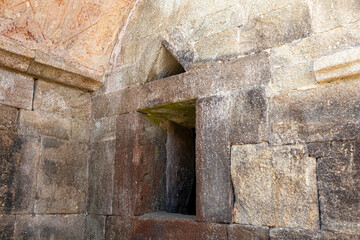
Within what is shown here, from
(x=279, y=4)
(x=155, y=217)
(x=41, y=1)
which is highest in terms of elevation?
(x=41, y=1)

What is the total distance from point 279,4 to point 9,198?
124 inches

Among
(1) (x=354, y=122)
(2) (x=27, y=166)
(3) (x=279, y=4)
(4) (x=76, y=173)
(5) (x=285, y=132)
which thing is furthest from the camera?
(4) (x=76, y=173)

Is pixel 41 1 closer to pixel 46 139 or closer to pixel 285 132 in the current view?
pixel 46 139

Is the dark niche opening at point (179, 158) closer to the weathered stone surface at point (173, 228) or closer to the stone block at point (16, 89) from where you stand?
the weathered stone surface at point (173, 228)

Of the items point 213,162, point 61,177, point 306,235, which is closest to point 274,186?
point 306,235

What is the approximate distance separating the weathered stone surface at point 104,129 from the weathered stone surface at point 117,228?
90cm

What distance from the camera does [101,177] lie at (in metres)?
4.02

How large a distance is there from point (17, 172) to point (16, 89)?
88cm

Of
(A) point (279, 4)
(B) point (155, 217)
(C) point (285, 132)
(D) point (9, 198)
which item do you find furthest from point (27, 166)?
(A) point (279, 4)

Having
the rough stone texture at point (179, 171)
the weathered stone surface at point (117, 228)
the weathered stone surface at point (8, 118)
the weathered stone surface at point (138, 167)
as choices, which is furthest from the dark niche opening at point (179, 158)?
the weathered stone surface at point (8, 118)

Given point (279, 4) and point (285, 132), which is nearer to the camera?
point (285, 132)

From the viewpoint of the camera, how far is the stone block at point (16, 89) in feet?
12.1

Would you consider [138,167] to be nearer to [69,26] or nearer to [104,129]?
[104,129]

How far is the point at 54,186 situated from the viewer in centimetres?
390
